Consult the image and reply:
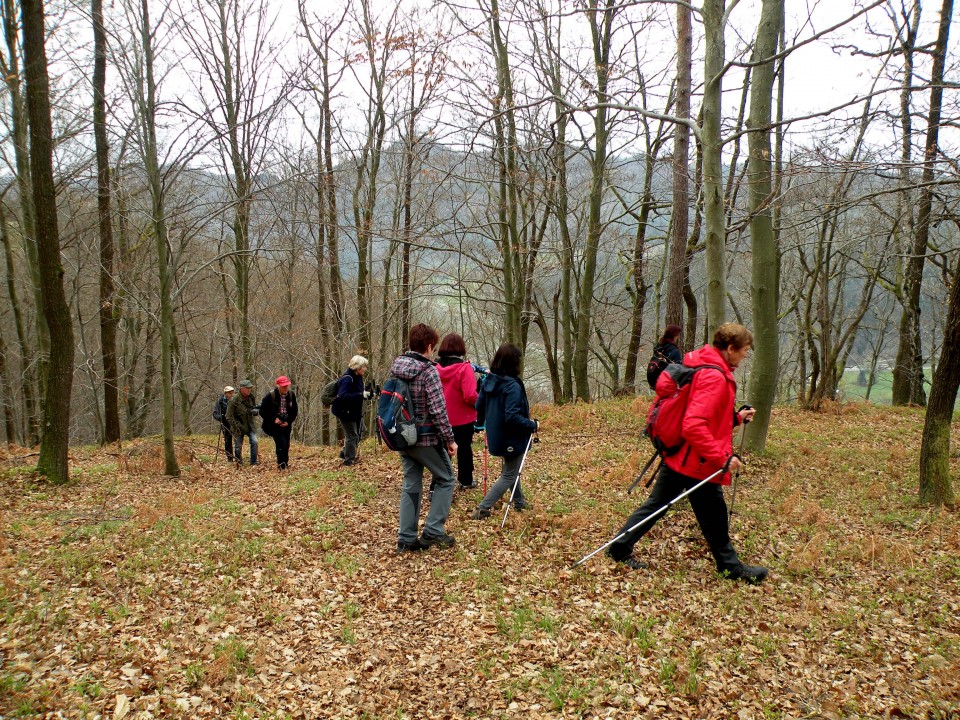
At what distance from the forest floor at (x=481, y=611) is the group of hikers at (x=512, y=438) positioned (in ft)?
0.83

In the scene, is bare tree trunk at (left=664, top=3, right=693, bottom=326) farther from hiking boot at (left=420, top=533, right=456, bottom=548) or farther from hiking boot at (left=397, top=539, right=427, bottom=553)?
hiking boot at (left=397, top=539, right=427, bottom=553)

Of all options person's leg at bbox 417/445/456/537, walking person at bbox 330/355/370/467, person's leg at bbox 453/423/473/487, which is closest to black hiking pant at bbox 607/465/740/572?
person's leg at bbox 417/445/456/537

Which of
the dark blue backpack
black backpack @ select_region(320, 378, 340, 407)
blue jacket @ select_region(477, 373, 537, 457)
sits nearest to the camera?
the dark blue backpack

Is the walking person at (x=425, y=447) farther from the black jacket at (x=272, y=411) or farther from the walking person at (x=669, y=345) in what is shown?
the black jacket at (x=272, y=411)

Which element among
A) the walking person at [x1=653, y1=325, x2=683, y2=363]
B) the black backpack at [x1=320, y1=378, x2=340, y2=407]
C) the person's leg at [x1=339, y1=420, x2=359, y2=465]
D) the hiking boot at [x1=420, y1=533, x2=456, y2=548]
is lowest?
the hiking boot at [x1=420, y1=533, x2=456, y2=548]

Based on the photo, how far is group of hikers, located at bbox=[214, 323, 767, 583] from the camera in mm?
4867

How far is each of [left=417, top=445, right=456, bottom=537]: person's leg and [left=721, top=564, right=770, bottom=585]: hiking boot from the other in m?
2.63

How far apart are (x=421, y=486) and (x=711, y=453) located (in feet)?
9.24

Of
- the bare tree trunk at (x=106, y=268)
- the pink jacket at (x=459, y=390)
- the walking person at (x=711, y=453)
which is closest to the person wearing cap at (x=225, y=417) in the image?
the bare tree trunk at (x=106, y=268)

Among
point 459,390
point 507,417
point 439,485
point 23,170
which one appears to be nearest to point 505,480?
point 507,417

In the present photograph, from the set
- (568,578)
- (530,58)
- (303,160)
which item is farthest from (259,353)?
(568,578)

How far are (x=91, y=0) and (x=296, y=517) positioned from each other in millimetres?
8905

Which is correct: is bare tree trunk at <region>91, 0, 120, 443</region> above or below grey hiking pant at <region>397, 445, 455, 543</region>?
above

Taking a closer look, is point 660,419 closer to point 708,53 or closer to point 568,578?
point 568,578
